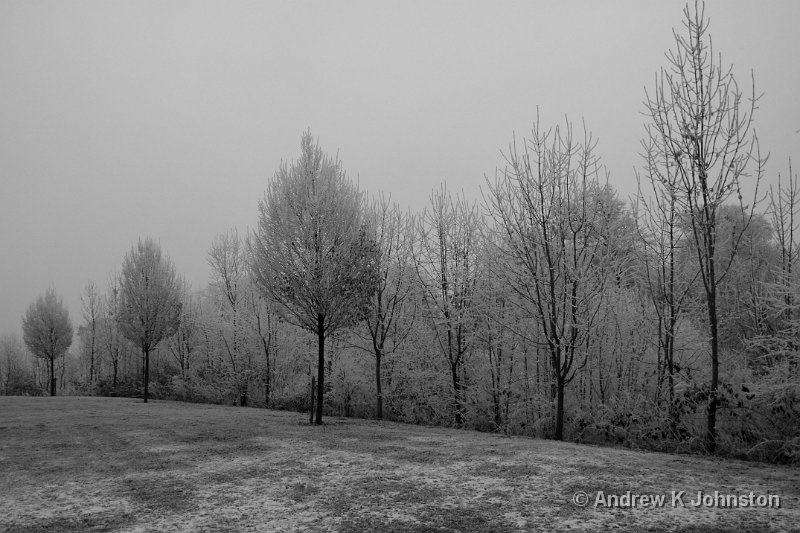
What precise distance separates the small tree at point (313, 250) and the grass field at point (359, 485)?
3.19 m

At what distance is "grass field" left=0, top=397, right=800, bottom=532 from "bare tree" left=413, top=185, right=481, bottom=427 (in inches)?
241

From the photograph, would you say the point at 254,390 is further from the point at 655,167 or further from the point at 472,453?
the point at 655,167

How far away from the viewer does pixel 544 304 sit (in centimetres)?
1213

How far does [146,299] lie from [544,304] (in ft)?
58.0

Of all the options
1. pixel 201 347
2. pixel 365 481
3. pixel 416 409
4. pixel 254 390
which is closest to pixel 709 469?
pixel 365 481

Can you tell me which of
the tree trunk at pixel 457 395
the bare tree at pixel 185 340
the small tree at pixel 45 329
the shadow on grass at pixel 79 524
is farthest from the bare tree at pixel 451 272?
the small tree at pixel 45 329

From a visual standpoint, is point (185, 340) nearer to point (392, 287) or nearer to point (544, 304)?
point (392, 287)

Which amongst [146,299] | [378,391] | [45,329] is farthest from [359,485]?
[45,329]

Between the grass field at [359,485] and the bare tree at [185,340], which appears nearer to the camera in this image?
the grass field at [359,485]

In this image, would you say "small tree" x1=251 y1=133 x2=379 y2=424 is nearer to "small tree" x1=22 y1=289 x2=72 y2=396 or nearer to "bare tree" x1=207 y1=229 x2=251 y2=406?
"bare tree" x1=207 y1=229 x2=251 y2=406

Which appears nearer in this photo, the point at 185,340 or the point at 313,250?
the point at 313,250

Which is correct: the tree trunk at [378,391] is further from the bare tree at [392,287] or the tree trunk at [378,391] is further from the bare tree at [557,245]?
the bare tree at [557,245]

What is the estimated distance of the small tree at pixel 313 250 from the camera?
11703 millimetres

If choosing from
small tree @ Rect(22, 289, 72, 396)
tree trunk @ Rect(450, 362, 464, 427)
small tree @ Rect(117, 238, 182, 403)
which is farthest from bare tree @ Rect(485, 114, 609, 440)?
small tree @ Rect(22, 289, 72, 396)
